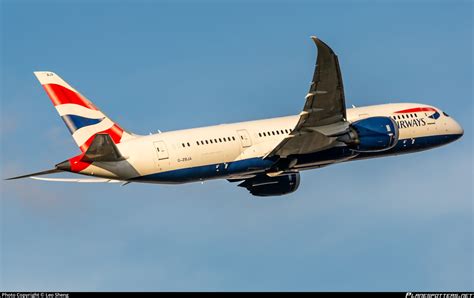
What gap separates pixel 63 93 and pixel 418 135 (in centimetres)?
2462

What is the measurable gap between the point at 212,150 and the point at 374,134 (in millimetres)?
10614

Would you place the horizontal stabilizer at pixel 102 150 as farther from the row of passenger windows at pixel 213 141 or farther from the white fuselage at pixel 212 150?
the row of passenger windows at pixel 213 141

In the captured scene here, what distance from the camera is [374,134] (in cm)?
7338

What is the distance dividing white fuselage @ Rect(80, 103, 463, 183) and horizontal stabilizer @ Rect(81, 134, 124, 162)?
627mm

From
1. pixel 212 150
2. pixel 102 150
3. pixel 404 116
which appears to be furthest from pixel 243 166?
pixel 404 116

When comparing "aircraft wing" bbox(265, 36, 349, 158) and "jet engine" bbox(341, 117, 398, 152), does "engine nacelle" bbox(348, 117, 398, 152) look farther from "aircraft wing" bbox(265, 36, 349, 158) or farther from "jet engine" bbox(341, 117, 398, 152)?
"aircraft wing" bbox(265, 36, 349, 158)

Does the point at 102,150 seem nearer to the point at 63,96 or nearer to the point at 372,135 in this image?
the point at 63,96

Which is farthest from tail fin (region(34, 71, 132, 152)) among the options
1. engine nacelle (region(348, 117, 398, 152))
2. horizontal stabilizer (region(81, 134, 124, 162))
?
engine nacelle (region(348, 117, 398, 152))

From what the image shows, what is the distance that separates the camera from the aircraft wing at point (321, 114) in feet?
216

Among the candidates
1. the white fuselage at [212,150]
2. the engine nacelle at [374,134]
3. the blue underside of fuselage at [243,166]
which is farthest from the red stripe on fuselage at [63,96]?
the engine nacelle at [374,134]

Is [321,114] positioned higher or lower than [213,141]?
higher

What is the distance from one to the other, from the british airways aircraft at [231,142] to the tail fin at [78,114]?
0.20 ft

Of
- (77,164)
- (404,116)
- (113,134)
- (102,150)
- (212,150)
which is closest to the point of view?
(102,150)

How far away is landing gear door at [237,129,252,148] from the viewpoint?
7303cm
